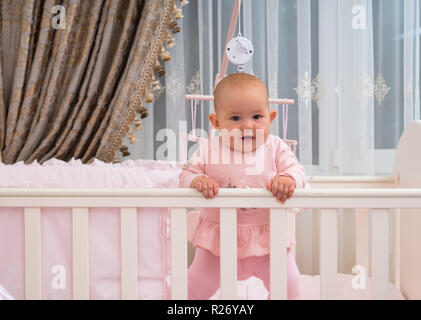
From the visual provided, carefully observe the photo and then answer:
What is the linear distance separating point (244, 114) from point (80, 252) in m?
0.49

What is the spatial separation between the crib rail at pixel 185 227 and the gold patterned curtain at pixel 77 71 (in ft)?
2.52

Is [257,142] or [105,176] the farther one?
[105,176]

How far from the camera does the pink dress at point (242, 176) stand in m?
0.91

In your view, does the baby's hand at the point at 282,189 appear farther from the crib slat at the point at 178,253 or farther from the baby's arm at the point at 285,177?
the crib slat at the point at 178,253

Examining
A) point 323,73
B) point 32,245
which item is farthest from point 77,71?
point 323,73

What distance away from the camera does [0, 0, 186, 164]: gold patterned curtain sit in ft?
5.10

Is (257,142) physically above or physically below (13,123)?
below

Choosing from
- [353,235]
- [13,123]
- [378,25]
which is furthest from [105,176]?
[378,25]

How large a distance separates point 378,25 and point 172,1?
2.92ft

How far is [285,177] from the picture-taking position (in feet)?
2.70

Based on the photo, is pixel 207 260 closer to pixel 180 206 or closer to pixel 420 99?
pixel 180 206

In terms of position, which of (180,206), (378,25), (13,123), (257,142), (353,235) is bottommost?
(353,235)

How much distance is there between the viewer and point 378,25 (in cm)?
162

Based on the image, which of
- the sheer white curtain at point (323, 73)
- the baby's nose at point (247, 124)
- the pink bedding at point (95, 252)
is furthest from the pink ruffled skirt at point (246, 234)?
the sheer white curtain at point (323, 73)
